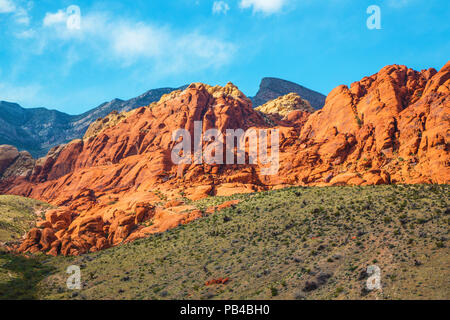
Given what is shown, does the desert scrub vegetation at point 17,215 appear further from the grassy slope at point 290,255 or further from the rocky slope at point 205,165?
the grassy slope at point 290,255

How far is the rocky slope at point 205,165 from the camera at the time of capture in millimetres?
59719

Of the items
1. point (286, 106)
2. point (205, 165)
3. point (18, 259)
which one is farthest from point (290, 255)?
point (286, 106)

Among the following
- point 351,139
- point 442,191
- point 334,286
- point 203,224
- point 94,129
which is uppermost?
point 94,129

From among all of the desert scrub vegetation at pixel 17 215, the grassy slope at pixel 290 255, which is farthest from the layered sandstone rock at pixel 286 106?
the desert scrub vegetation at pixel 17 215

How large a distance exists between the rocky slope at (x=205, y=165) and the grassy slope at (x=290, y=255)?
782cm

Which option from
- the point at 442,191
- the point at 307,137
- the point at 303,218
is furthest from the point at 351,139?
the point at 303,218

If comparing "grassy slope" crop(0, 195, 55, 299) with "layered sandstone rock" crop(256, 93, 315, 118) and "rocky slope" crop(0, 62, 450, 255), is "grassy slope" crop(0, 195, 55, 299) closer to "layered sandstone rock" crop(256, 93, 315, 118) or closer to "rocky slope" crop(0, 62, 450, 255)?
"rocky slope" crop(0, 62, 450, 255)

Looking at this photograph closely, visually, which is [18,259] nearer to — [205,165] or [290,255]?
[205,165]

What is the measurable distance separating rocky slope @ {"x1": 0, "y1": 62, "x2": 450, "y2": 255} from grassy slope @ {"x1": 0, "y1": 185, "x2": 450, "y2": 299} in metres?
7.82

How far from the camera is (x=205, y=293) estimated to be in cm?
3259

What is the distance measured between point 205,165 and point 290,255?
47.0 m

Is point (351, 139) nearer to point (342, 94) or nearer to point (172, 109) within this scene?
point (342, 94)

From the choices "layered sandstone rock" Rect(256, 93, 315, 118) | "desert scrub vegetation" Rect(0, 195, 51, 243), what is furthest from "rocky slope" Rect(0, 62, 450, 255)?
"layered sandstone rock" Rect(256, 93, 315, 118)

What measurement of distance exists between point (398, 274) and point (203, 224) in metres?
32.5
